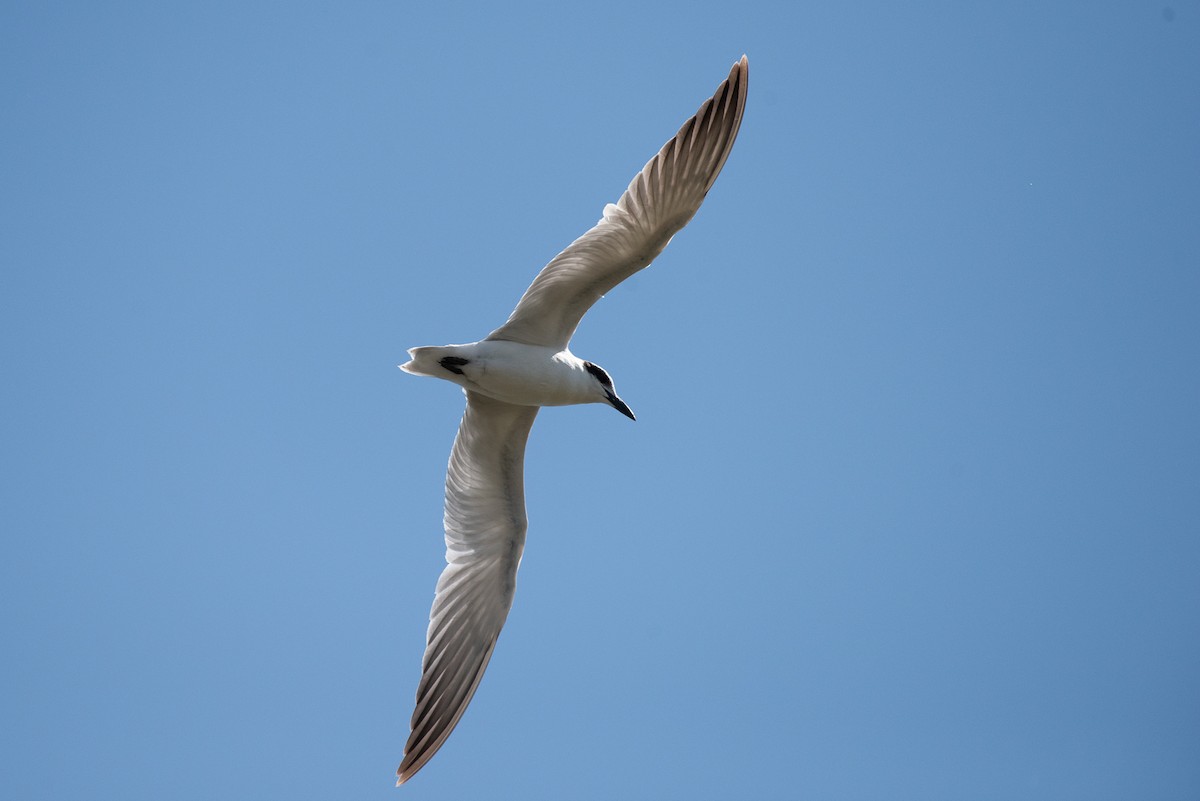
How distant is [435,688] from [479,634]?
553mm

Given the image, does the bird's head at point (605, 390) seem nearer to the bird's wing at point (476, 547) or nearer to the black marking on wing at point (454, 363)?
the bird's wing at point (476, 547)

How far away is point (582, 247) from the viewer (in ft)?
25.4

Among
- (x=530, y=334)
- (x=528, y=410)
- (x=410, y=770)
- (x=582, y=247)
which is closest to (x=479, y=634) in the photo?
(x=410, y=770)

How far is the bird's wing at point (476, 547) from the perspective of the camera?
865 cm

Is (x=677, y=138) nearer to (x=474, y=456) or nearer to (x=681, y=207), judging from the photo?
(x=681, y=207)

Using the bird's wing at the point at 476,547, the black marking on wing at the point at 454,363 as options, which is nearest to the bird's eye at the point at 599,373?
the bird's wing at the point at 476,547

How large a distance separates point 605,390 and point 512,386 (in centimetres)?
69

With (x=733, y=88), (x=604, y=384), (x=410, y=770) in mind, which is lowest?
(x=410, y=770)

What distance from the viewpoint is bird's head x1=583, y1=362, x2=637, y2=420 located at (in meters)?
8.38

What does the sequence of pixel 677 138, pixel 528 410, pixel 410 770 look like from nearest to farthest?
pixel 677 138
pixel 410 770
pixel 528 410

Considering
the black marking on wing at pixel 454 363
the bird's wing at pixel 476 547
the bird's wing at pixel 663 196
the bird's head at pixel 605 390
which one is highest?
the bird's wing at pixel 663 196

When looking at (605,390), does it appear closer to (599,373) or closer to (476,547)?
(599,373)

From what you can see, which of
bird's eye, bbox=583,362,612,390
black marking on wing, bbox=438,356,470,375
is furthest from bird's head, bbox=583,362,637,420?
black marking on wing, bbox=438,356,470,375

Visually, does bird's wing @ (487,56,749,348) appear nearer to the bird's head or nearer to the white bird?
the white bird
